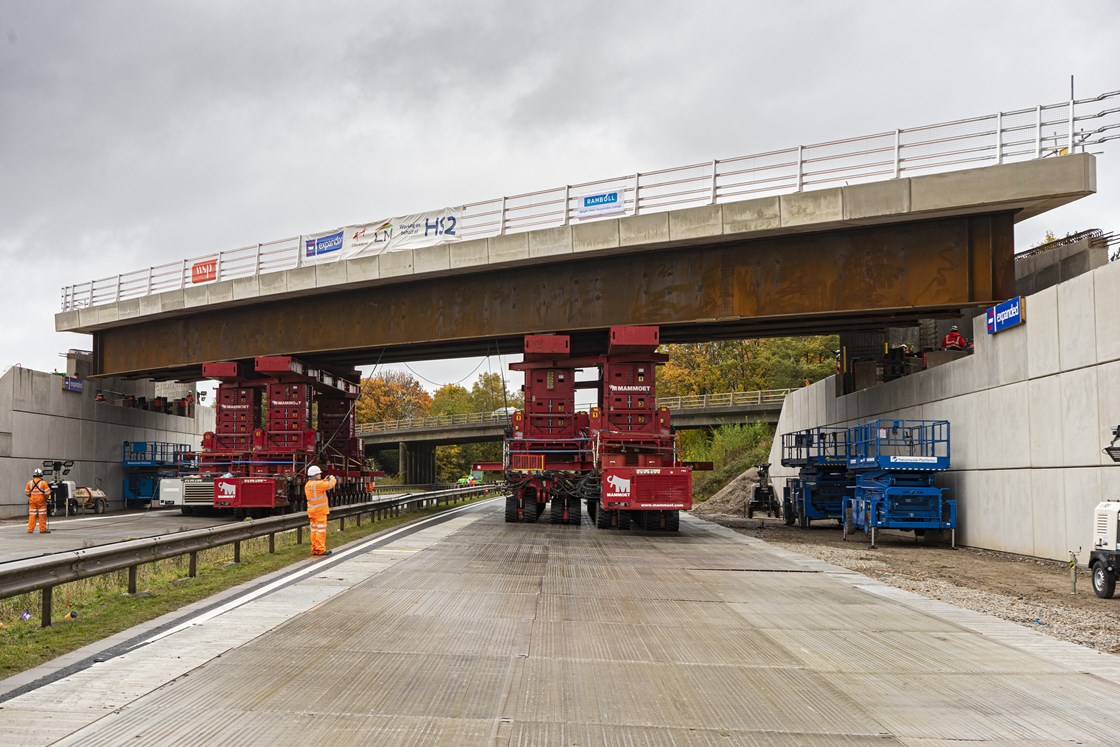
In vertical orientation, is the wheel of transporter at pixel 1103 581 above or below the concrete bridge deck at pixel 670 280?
below

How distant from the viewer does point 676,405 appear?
6744cm

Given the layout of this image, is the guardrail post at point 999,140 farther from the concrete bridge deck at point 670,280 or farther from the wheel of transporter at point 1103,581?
the wheel of transporter at point 1103,581

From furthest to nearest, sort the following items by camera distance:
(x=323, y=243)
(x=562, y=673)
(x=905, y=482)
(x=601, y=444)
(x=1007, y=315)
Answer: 1. (x=323, y=243)
2. (x=601, y=444)
3. (x=905, y=482)
4. (x=1007, y=315)
5. (x=562, y=673)

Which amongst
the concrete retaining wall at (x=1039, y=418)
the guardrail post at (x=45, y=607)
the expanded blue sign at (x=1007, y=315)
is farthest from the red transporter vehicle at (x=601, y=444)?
the guardrail post at (x=45, y=607)

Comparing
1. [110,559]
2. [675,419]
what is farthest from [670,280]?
[675,419]

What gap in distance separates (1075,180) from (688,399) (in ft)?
163

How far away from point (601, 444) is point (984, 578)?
35.2 ft

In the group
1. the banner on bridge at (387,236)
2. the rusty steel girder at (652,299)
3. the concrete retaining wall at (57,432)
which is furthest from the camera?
the concrete retaining wall at (57,432)

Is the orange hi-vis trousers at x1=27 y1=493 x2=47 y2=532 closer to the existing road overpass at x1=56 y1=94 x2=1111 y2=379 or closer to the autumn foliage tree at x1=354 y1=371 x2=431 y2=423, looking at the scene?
the existing road overpass at x1=56 y1=94 x2=1111 y2=379

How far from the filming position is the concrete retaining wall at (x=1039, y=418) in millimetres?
15508

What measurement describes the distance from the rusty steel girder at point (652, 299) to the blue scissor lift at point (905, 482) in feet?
9.56

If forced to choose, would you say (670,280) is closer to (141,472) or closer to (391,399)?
(141,472)

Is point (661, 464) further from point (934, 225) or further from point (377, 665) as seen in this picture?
point (377, 665)

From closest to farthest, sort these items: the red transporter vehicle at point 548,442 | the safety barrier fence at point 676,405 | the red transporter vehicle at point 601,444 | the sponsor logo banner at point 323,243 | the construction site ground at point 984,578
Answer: the construction site ground at point 984,578
the red transporter vehicle at point 601,444
the red transporter vehicle at point 548,442
the sponsor logo banner at point 323,243
the safety barrier fence at point 676,405
